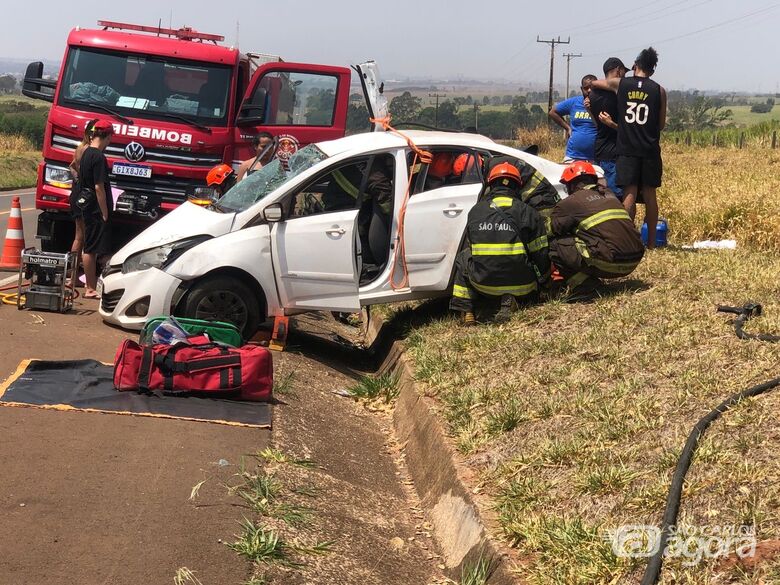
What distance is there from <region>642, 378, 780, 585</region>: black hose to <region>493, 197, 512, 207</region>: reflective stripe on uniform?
137 inches

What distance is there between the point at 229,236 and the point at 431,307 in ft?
7.67

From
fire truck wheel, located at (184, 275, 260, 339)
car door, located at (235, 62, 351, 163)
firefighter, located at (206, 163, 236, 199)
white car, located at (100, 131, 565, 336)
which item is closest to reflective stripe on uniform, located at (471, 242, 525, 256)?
white car, located at (100, 131, 565, 336)

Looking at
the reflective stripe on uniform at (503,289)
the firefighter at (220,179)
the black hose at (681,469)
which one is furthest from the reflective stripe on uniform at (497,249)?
the firefighter at (220,179)

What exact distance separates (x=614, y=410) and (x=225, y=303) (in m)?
4.08

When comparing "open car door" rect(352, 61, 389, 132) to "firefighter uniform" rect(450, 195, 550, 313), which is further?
"open car door" rect(352, 61, 389, 132)

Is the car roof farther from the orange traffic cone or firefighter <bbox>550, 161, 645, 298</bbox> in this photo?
the orange traffic cone

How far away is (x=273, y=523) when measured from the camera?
17.0ft

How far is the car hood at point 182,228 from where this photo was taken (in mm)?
9078

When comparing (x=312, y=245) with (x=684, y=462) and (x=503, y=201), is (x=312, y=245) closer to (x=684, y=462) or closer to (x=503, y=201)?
(x=503, y=201)

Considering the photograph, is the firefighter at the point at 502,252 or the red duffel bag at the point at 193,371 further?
the firefighter at the point at 502,252

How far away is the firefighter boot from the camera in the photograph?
8.83 meters

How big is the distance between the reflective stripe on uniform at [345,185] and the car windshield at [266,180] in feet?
0.75

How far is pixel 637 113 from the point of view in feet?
34.0

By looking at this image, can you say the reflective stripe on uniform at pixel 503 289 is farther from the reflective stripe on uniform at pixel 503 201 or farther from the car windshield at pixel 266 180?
the car windshield at pixel 266 180
